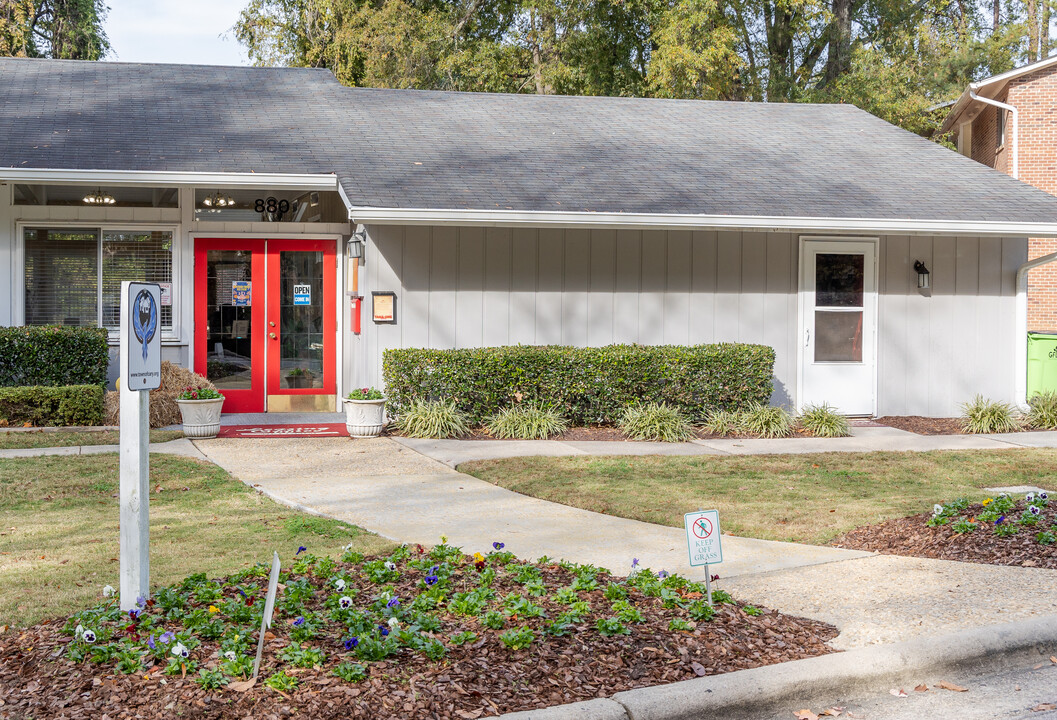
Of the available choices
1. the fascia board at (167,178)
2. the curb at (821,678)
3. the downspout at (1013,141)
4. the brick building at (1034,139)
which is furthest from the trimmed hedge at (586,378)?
the downspout at (1013,141)

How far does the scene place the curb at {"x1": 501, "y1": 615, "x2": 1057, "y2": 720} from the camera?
3945mm

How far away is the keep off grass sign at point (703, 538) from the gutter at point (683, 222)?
281 inches

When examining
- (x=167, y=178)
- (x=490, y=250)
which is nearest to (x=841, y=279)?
(x=490, y=250)

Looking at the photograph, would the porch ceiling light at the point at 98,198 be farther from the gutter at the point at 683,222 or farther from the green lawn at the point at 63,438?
the gutter at the point at 683,222

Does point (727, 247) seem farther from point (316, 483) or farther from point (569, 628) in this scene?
point (569, 628)

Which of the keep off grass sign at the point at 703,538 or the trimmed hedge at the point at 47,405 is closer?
the keep off grass sign at the point at 703,538

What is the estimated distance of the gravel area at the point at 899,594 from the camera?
496 centimetres

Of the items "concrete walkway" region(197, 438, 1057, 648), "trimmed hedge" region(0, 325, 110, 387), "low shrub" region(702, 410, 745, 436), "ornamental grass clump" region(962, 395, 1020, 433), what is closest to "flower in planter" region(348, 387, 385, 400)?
"concrete walkway" region(197, 438, 1057, 648)

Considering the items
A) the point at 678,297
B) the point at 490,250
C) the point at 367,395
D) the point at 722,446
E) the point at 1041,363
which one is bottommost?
the point at 722,446

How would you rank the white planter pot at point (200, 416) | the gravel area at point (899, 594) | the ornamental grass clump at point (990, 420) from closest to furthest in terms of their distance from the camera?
1. the gravel area at point (899, 594)
2. the white planter pot at point (200, 416)
3. the ornamental grass clump at point (990, 420)

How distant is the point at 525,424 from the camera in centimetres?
1140

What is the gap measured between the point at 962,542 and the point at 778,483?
91.8 inches

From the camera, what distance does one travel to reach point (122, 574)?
4.54 metres

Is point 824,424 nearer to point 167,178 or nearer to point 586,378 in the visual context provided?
point 586,378
